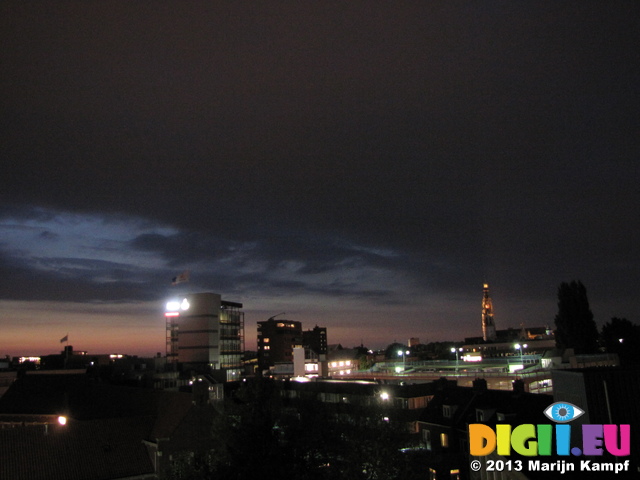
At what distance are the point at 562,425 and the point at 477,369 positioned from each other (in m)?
78.9

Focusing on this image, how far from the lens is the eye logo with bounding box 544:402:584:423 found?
85.7ft

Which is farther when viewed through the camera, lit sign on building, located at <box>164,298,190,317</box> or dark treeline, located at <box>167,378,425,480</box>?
lit sign on building, located at <box>164,298,190,317</box>

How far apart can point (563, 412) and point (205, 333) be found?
137 m

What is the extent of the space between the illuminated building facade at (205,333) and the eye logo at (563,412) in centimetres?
12941

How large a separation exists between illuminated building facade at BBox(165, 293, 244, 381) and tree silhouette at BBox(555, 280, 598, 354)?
94436 mm

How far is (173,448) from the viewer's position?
51.4 metres

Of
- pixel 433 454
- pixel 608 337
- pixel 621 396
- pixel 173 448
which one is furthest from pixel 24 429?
pixel 608 337

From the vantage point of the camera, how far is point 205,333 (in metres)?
152

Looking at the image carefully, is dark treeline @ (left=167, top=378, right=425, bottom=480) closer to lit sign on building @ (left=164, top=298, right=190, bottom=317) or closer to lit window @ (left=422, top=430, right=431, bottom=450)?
lit window @ (left=422, top=430, right=431, bottom=450)

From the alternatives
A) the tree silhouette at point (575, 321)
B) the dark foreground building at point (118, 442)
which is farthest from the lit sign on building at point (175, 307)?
the tree silhouette at point (575, 321)

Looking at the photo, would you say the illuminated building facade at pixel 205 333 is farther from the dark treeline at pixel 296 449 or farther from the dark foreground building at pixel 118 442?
the dark treeline at pixel 296 449

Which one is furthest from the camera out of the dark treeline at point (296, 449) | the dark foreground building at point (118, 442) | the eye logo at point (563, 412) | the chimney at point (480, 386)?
the chimney at point (480, 386)

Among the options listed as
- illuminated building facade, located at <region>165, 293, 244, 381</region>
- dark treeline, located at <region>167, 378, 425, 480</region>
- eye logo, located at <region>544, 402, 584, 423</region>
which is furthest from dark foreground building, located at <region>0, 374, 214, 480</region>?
illuminated building facade, located at <region>165, 293, 244, 381</region>

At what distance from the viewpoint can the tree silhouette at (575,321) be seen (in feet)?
376
